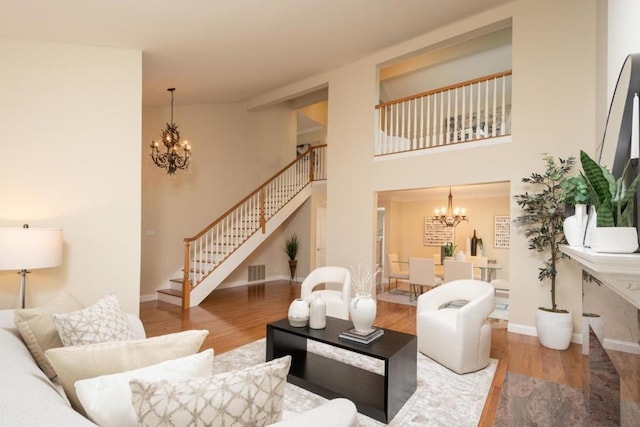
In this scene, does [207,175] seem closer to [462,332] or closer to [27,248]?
[27,248]

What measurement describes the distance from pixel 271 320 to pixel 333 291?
105 cm

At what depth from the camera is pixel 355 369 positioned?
9.70 ft

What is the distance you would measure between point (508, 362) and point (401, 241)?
22.1 ft

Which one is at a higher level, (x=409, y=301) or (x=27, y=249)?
(x=27, y=249)

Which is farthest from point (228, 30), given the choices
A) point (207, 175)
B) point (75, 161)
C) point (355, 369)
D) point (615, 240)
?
point (615, 240)

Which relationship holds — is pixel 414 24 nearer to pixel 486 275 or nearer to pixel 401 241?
pixel 486 275

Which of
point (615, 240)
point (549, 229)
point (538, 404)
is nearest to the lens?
point (615, 240)

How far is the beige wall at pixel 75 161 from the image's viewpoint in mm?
3287

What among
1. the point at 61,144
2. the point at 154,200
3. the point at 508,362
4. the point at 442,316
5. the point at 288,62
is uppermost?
the point at 288,62

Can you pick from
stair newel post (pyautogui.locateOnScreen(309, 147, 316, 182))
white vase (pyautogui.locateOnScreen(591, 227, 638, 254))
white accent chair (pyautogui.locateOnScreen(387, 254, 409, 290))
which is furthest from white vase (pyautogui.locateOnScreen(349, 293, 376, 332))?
stair newel post (pyautogui.locateOnScreen(309, 147, 316, 182))

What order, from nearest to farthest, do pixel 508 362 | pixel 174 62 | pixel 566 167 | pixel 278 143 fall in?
pixel 508 362
pixel 566 167
pixel 174 62
pixel 278 143

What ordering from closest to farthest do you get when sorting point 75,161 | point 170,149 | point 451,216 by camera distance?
1. point 75,161
2. point 170,149
3. point 451,216

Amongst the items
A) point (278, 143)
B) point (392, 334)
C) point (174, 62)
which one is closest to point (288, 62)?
point (174, 62)

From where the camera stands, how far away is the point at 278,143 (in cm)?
890
